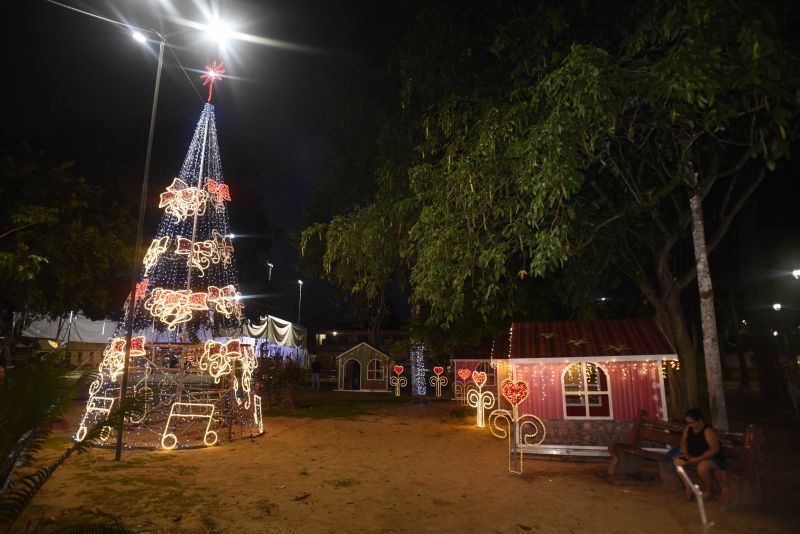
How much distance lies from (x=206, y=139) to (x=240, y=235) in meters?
17.4

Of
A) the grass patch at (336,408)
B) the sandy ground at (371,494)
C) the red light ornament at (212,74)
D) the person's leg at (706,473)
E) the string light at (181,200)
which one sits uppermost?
the red light ornament at (212,74)

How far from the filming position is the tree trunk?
8344mm

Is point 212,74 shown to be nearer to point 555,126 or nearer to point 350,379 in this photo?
point 555,126

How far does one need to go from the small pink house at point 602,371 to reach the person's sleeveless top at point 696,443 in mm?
2640

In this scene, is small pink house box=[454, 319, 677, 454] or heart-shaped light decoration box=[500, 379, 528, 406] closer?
heart-shaped light decoration box=[500, 379, 528, 406]

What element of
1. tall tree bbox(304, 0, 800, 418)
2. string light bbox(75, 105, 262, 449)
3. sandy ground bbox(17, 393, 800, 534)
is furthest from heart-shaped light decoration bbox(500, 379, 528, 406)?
string light bbox(75, 105, 262, 449)

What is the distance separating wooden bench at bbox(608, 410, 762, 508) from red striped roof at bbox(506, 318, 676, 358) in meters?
1.63

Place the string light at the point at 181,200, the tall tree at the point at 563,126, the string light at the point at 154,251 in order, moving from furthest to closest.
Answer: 1. the string light at the point at 181,200
2. the string light at the point at 154,251
3. the tall tree at the point at 563,126

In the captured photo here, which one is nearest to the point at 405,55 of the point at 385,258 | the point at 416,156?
the point at 416,156

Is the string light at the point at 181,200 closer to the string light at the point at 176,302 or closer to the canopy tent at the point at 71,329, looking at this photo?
the string light at the point at 176,302

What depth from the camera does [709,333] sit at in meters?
8.55

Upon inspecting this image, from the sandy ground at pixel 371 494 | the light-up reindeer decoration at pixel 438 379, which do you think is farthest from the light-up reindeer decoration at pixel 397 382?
the sandy ground at pixel 371 494

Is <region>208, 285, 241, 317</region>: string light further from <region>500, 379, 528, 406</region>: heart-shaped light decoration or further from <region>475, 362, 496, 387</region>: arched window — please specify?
<region>475, 362, 496, 387</region>: arched window

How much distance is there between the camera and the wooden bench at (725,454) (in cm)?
658
